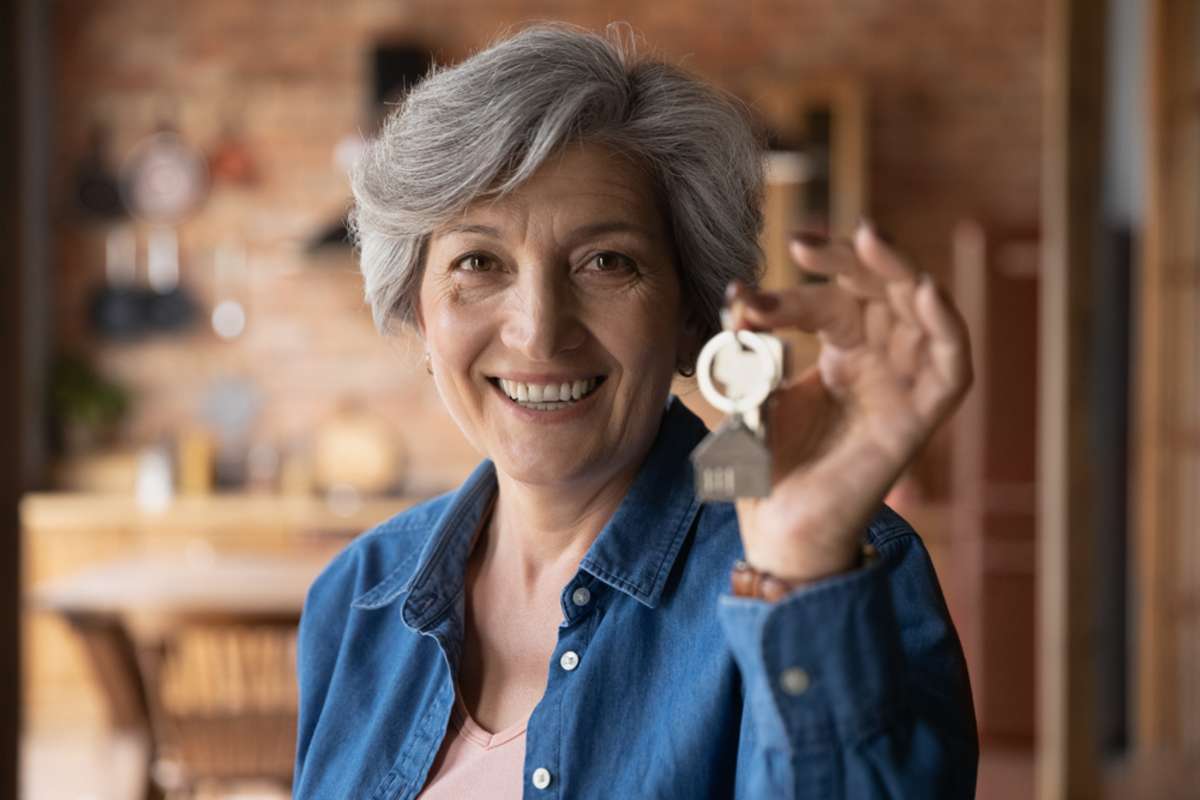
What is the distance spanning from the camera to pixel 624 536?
1280mm

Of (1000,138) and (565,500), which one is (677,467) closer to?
(565,500)

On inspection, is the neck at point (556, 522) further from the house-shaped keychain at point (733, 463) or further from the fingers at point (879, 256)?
the fingers at point (879, 256)

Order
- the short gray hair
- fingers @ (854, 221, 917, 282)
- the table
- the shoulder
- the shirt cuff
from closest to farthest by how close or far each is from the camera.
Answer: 1. fingers @ (854, 221, 917, 282)
2. the shirt cuff
3. the short gray hair
4. the shoulder
5. the table

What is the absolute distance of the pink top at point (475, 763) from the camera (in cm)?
125

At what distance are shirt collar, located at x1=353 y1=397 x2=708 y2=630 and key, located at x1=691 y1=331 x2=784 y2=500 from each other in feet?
1.14

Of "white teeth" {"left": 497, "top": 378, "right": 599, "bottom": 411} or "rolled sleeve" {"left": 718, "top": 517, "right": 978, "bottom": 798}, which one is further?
"white teeth" {"left": 497, "top": 378, "right": 599, "bottom": 411}

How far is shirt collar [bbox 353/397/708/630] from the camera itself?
1246 mm

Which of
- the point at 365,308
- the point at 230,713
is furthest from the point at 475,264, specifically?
the point at 365,308

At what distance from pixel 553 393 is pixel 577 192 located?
0.63ft

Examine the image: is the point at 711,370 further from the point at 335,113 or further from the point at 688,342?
the point at 335,113

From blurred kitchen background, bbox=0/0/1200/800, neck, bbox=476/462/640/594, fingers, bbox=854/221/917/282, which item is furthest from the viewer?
blurred kitchen background, bbox=0/0/1200/800

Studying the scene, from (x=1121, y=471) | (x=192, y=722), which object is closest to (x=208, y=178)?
(x=192, y=722)

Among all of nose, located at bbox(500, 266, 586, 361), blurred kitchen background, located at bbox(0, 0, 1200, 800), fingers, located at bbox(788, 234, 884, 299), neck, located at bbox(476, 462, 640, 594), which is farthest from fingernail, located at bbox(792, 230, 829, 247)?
blurred kitchen background, located at bbox(0, 0, 1200, 800)

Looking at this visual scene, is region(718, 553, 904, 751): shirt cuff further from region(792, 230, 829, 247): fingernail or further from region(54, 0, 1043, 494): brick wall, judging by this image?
region(54, 0, 1043, 494): brick wall
